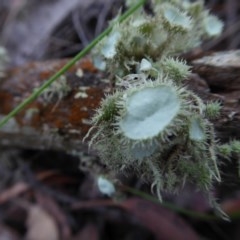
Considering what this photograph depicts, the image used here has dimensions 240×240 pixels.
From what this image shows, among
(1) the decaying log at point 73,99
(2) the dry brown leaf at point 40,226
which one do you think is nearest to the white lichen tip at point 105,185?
(1) the decaying log at point 73,99

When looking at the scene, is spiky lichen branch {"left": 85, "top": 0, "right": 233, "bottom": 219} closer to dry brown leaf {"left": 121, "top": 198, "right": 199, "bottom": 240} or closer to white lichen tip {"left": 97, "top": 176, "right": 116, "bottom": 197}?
white lichen tip {"left": 97, "top": 176, "right": 116, "bottom": 197}

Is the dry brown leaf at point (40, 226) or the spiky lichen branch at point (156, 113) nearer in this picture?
the spiky lichen branch at point (156, 113)

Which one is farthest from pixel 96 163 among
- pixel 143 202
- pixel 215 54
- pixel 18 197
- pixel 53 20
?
pixel 53 20

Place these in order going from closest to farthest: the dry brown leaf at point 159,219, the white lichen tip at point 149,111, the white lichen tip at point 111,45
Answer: the white lichen tip at point 149,111, the white lichen tip at point 111,45, the dry brown leaf at point 159,219

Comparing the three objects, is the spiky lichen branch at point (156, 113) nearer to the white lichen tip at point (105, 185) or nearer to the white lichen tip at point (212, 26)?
the white lichen tip at point (212, 26)

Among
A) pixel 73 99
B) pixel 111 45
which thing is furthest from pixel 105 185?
pixel 111 45

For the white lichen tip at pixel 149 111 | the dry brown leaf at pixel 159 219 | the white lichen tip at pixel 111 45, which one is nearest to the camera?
the white lichen tip at pixel 149 111

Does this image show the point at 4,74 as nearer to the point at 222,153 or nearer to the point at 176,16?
the point at 176,16

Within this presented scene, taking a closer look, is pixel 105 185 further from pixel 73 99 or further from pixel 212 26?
pixel 212 26
